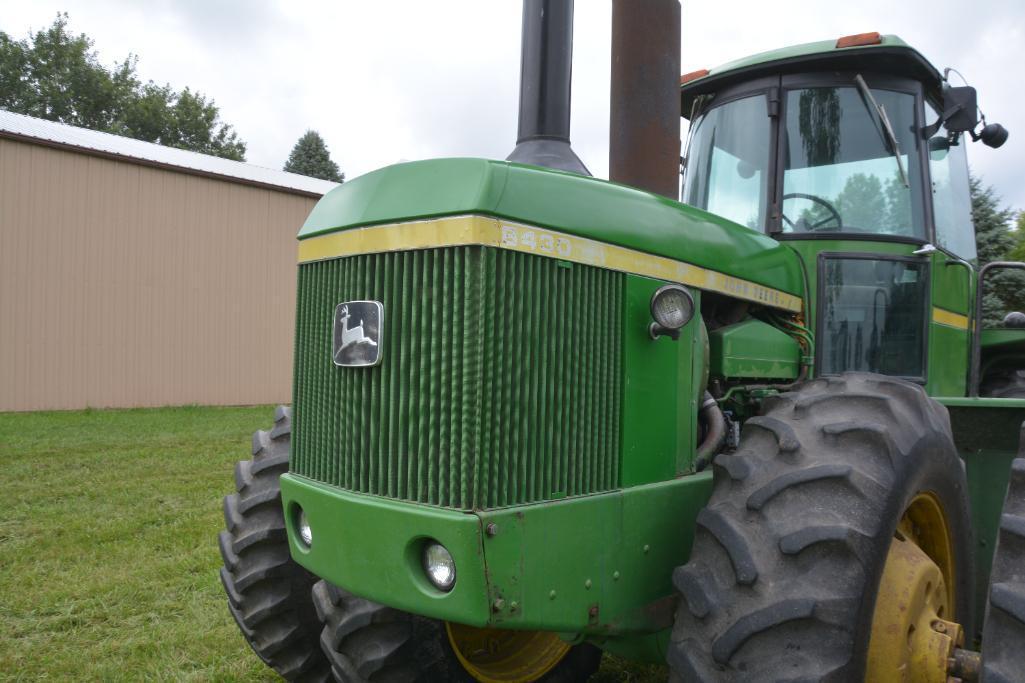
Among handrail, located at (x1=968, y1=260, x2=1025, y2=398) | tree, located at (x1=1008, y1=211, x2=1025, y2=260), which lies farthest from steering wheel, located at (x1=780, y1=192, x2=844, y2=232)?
tree, located at (x1=1008, y1=211, x2=1025, y2=260)

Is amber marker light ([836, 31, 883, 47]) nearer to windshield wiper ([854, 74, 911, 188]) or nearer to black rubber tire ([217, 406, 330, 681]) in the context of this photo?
windshield wiper ([854, 74, 911, 188])

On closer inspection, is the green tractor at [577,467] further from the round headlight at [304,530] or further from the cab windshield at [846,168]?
the cab windshield at [846,168]

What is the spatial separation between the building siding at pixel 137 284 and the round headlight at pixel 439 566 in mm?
14547

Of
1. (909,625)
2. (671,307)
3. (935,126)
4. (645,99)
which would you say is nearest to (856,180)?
(935,126)

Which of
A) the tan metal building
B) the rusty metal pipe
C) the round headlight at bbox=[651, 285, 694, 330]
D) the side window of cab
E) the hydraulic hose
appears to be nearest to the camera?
the round headlight at bbox=[651, 285, 694, 330]

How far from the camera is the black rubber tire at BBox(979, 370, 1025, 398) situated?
471 cm

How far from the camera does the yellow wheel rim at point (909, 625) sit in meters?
2.15

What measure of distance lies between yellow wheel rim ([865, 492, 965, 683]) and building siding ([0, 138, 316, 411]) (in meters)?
15.1

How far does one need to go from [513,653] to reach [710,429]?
1055 mm

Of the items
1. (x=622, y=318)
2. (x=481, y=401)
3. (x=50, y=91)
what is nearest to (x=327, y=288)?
(x=481, y=401)

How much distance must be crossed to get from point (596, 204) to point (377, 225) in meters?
0.59

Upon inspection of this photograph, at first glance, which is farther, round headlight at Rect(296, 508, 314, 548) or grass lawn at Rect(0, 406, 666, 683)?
grass lawn at Rect(0, 406, 666, 683)

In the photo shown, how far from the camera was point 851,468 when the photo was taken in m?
2.12

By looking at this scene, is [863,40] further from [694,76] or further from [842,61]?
[694,76]
